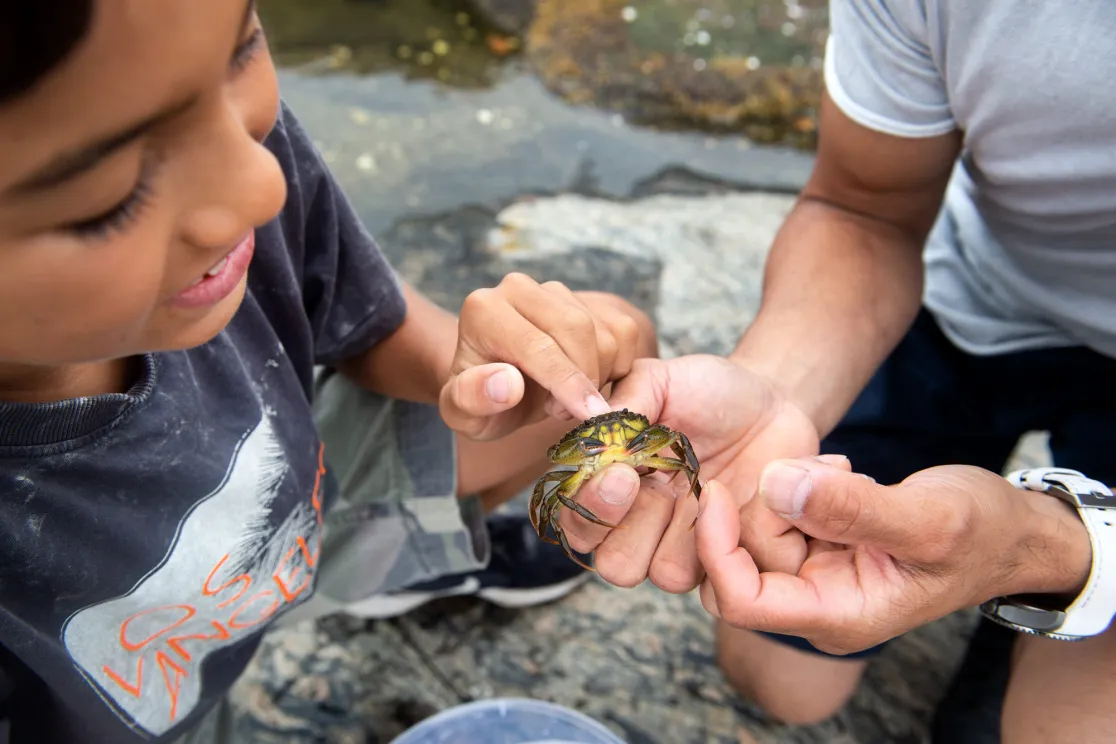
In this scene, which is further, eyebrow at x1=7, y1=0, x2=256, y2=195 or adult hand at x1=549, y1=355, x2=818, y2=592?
adult hand at x1=549, y1=355, x2=818, y2=592

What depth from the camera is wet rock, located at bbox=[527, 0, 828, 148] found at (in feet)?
14.2

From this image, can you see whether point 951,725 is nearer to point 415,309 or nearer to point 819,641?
point 819,641

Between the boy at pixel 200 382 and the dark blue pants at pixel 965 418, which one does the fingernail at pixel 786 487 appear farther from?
the dark blue pants at pixel 965 418

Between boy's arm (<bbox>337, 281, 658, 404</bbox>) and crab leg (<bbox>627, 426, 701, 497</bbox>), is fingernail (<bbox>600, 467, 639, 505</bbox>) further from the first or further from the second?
boy's arm (<bbox>337, 281, 658, 404</bbox>)

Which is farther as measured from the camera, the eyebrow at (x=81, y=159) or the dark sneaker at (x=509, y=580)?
the dark sneaker at (x=509, y=580)

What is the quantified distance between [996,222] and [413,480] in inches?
59.9

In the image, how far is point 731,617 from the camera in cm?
130

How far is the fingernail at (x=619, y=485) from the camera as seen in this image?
4.19ft

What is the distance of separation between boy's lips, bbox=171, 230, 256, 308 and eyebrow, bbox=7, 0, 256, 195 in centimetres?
24

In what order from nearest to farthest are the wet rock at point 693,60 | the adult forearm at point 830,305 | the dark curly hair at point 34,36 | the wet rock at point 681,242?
1. the dark curly hair at point 34,36
2. the adult forearm at point 830,305
3. the wet rock at point 681,242
4. the wet rock at point 693,60

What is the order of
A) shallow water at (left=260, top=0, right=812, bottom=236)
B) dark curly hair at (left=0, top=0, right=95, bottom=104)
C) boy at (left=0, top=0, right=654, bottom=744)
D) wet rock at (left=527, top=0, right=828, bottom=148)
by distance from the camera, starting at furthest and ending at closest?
wet rock at (left=527, top=0, right=828, bottom=148)
shallow water at (left=260, top=0, right=812, bottom=236)
boy at (left=0, top=0, right=654, bottom=744)
dark curly hair at (left=0, top=0, right=95, bottom=104)

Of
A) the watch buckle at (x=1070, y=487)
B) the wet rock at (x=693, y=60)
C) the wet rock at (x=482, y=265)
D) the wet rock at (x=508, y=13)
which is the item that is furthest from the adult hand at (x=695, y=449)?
the wet rock at (x=508, y=13)

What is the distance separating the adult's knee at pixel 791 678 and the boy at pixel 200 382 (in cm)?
52

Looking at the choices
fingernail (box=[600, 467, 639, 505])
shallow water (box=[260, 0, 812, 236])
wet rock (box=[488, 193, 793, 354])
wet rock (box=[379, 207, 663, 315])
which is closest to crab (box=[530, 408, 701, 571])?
fingernail (box=[600, 467, 639, 505])
